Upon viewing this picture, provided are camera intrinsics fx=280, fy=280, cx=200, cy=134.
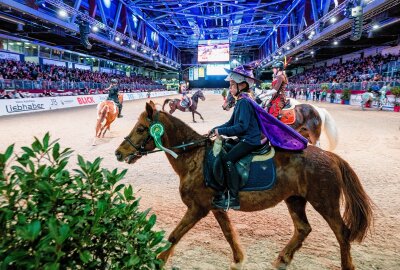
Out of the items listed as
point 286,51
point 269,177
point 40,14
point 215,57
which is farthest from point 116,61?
point 269,177

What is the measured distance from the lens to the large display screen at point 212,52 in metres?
48.2

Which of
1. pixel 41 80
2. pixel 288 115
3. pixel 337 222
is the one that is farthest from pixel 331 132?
pixel 41 80

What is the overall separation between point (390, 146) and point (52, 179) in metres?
9.91

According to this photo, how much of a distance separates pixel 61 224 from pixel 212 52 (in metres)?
49.6

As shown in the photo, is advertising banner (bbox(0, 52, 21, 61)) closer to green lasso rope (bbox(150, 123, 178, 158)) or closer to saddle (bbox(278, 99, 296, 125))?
saddle (bbox(278, 99, 296, 125))

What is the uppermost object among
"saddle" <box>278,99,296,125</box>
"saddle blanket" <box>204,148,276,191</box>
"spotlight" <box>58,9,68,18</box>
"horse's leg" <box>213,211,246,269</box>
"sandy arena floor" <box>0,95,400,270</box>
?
"spotlight" <box>58,9,68,18</box>

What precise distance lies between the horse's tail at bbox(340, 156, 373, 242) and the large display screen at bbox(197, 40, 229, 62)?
156 ft

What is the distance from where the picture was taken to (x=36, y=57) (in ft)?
98.2

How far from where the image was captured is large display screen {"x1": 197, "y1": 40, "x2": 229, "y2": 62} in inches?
1897

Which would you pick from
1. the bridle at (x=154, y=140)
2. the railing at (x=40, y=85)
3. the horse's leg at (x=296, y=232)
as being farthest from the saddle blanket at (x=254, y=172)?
the railing at (x=40, y=85)

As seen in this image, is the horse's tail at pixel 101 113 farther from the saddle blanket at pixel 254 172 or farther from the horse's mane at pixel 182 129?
the saddle blanket at pixel 254 172

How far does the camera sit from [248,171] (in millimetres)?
2770

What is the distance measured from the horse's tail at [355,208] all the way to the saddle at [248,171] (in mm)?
772

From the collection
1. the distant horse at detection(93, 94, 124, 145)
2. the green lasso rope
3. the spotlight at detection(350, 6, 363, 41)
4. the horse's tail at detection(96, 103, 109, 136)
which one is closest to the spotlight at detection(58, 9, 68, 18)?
the distant horse at detection(93, 94, 124, 145)
